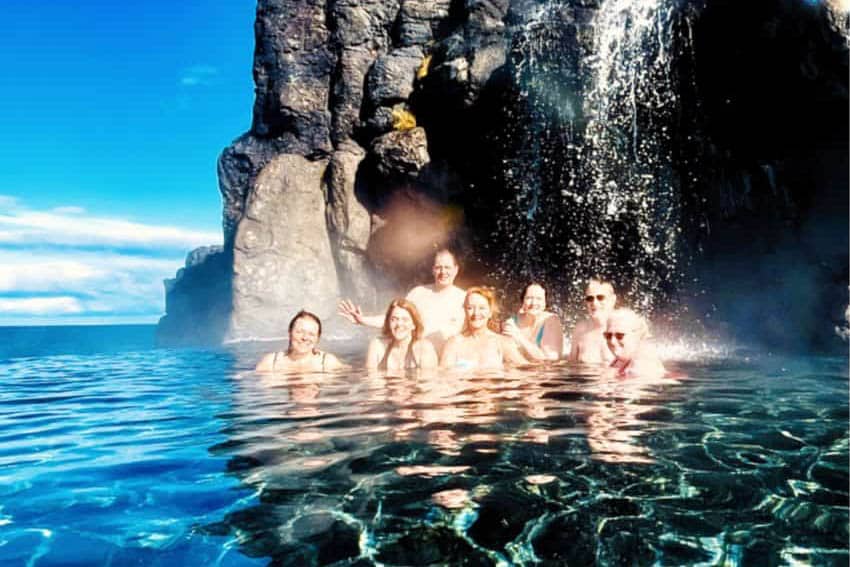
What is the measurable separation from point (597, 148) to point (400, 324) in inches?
426

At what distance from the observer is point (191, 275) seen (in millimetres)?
36250

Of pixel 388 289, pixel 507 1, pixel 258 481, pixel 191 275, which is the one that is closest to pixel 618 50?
pixel 507 1

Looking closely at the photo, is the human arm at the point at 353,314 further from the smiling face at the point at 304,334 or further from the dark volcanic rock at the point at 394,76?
the dark volcanic rock at the point at 394,76

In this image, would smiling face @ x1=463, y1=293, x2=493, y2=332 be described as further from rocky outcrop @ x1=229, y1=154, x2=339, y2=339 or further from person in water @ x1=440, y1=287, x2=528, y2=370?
rocky outcrop @ x1=229, y1=154, x2=339, y2=339

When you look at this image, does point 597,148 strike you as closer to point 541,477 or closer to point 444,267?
point 444,267

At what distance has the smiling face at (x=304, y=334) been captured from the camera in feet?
21.8

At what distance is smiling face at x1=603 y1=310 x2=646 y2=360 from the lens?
5984 millimetres

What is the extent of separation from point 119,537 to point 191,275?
119 feet

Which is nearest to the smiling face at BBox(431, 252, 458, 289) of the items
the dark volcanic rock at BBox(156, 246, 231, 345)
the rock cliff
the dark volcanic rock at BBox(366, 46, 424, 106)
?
the rock cliff

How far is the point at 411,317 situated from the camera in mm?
6484

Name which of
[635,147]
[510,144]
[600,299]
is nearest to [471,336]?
[600,299]

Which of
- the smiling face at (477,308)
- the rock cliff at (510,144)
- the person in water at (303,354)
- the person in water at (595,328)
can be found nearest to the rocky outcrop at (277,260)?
the rock cliff at (510,144)

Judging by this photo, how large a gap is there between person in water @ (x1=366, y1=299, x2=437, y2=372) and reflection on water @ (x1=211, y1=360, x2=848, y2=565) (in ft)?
4.29

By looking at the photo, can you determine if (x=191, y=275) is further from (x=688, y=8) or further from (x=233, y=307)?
(x=688, y=8)
